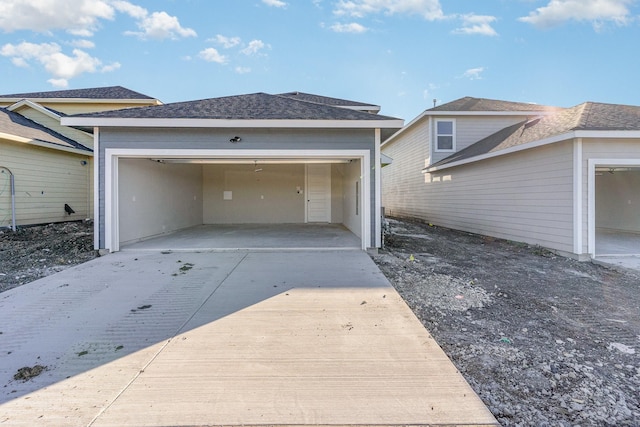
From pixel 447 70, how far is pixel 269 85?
10.0 meters

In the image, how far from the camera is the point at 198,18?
1063 cm

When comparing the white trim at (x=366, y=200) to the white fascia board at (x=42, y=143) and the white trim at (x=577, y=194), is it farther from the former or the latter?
the white fascia board at (x=42, y=143)

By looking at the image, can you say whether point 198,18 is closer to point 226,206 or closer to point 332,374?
point 226,206

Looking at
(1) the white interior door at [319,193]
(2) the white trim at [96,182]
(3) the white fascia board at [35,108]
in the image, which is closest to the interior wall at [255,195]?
(1) the white interior door at [319,193]

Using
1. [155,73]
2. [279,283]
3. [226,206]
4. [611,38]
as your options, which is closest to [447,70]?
[611,38]

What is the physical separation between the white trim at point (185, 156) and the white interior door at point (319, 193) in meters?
6.66

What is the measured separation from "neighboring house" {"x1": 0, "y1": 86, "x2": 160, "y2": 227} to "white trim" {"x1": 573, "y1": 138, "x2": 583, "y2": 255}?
1096 centimetres

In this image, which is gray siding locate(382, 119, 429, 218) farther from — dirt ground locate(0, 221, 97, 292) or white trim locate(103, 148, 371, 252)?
dirt ground locate(0, 221, 97, 292)

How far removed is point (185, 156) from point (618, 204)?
586 inches

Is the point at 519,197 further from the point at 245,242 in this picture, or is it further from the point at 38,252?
the point at 38,252

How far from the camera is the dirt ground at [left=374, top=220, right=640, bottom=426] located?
2143mm

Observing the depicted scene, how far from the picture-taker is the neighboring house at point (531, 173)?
21.8 ft

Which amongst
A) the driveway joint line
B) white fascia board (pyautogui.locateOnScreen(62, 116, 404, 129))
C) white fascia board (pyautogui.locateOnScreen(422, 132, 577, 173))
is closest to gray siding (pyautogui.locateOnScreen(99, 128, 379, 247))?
white fascia board (pyautogui.locateOnScreen(62, 116, 404, 129))

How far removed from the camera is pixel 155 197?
9305 mm
